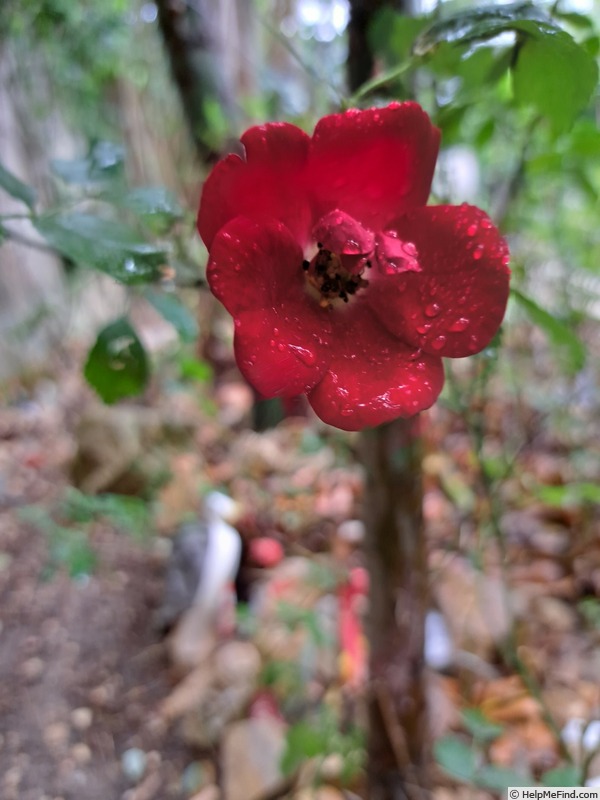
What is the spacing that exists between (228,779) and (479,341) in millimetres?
792

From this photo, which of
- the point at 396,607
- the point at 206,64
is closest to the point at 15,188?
the point at 396,607

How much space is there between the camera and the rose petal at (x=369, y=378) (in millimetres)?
260

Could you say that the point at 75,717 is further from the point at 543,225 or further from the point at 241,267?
the point at 543,225

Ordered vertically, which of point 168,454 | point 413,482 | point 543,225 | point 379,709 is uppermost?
point 413,482

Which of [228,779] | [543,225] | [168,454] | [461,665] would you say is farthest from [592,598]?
[168,454]

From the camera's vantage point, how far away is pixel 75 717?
34.0 inches

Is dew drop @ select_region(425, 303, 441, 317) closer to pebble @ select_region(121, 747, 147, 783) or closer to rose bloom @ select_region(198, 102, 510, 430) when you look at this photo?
rose bloom @ select_region(198, 102, 510, 430)

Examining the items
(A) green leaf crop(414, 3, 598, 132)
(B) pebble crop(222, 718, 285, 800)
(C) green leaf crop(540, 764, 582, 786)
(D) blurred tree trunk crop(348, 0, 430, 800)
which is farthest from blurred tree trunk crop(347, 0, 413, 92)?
(B) pebble crop(222, 718, 285, 800)

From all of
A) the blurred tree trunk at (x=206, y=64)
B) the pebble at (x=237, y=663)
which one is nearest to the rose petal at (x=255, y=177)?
the pebble at (x=237, y=663)

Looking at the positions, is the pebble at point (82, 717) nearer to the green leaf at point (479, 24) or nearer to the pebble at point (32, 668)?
the pebble at point (32, 668)

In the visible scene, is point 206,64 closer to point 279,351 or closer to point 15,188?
point 15,188

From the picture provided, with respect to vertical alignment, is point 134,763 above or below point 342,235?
below

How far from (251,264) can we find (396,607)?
1.64 ft

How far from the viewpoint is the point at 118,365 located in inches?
18.5
